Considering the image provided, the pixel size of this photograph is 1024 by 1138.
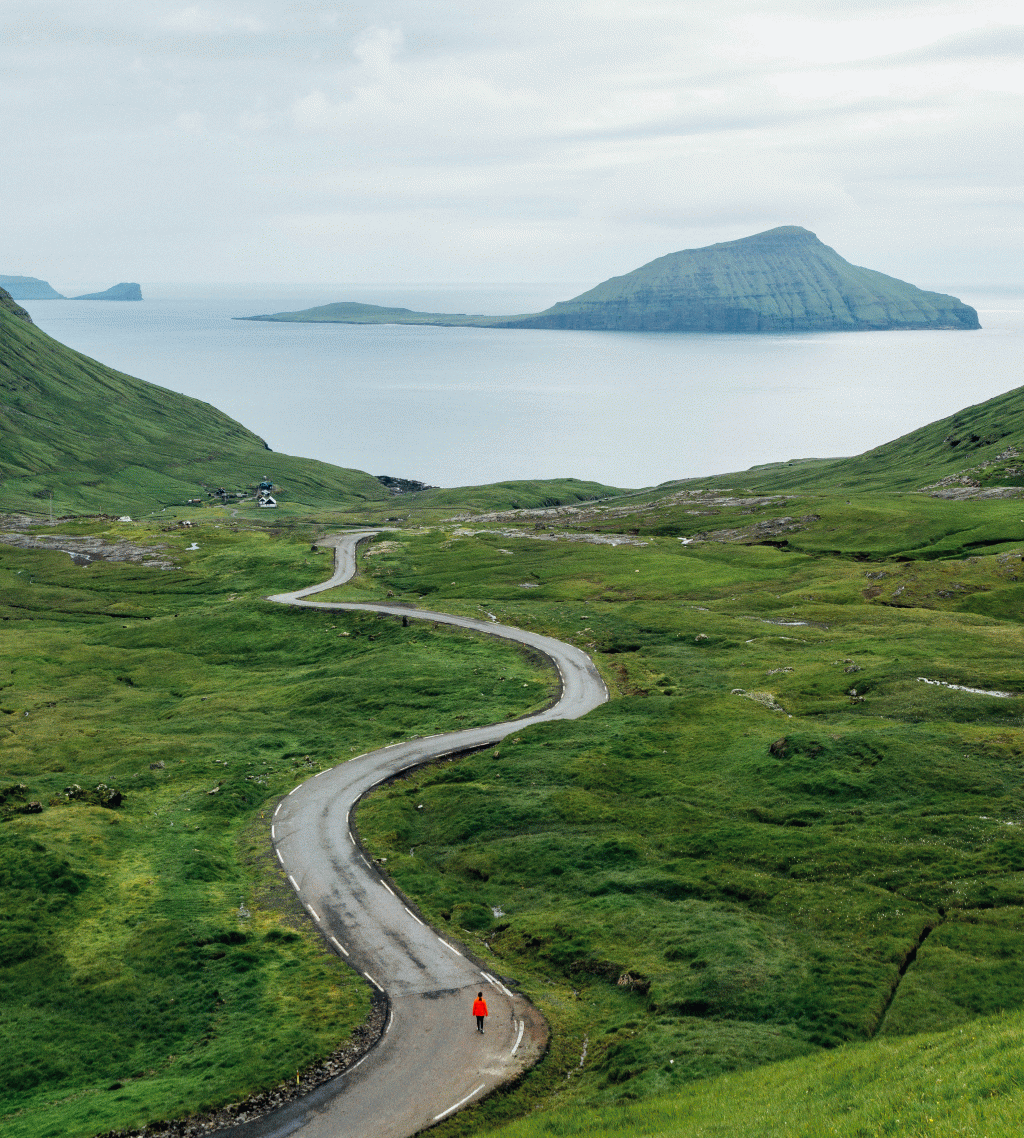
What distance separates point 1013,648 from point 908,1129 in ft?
239

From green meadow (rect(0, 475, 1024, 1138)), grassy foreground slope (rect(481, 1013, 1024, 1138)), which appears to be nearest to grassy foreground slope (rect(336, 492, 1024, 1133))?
green meadow (rect(0, 475, 1024, 1138))

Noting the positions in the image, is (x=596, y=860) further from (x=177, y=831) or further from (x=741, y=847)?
(x=177, y=831)

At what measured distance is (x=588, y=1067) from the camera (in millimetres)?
33469

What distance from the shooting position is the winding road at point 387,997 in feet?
102

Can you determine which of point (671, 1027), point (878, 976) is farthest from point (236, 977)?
point (878, 976)

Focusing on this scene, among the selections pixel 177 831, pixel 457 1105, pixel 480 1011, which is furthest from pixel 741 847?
pixel 177 831

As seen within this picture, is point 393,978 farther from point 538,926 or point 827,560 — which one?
point 827,560

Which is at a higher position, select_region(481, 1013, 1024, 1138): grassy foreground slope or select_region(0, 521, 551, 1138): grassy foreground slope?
select_region(481, 1013, 1024, 1138): grassy foreground slope

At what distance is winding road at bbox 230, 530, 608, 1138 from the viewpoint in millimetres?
31031

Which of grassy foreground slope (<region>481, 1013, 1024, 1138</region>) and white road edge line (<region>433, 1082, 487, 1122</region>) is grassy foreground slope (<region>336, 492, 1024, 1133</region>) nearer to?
white road edge line (<region>433, 1082, 487, 1122</region>)

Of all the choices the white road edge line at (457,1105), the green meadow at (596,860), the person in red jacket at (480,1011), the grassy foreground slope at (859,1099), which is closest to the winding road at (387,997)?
the white road edge line at (457,1105)

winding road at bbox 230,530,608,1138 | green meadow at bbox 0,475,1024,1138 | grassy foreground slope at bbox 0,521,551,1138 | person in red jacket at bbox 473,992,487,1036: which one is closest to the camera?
winding road at bbox 230,530,608,1138

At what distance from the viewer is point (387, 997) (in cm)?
3803

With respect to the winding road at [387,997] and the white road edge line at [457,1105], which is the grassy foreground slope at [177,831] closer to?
the winding road at [387,997]
